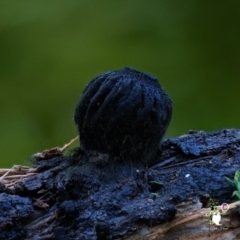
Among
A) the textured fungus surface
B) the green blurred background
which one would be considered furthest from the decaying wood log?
the green blurred background

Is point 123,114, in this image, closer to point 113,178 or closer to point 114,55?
point 113,178

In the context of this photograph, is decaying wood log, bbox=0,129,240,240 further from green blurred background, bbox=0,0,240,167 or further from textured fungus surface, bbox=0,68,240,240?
green blurred background, bbox=0,0,240,167

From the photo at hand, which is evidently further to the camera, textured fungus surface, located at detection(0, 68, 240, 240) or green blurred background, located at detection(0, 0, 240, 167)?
green blurred background, located at detection(0, 0, 240, 167)

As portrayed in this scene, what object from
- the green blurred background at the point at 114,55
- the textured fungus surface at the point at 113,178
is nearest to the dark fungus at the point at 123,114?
the textured fungus surface at the point at 113,178

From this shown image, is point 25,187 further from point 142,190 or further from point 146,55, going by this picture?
point 146,55

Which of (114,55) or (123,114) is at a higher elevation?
(114,55)

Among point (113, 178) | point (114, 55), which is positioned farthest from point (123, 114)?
point (114, 55)

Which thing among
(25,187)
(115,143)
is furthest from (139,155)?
(25,187)
